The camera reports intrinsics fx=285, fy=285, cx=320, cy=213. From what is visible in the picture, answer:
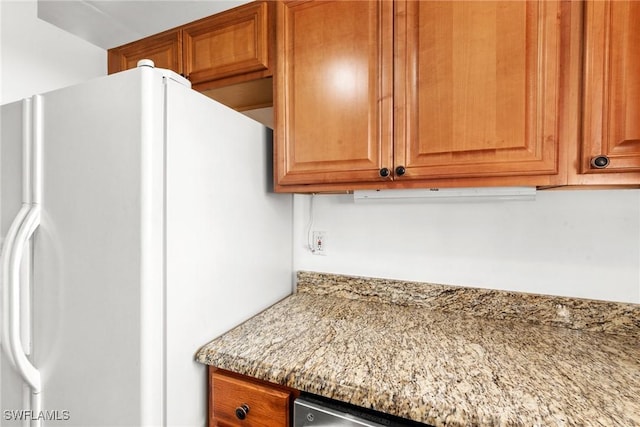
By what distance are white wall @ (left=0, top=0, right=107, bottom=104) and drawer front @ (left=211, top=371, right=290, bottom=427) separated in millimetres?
1616

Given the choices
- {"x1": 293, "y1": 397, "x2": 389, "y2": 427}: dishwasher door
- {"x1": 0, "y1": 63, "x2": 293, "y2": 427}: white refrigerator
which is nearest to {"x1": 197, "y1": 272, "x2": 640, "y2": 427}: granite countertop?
{"x1": 293, "y1": 397, "x2": 389, "y2": 427}: dishwasher door

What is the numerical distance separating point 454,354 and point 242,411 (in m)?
0.69

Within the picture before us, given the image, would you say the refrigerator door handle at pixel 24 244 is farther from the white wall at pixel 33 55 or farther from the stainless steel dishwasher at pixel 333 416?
the stainless steel dishwasher at pixel 333 416

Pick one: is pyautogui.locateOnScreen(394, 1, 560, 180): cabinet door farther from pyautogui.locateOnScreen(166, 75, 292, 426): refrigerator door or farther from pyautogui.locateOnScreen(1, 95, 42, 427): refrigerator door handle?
pyautogui.locateOnScreen(1, 95, 42, 427): refrigerator door handle

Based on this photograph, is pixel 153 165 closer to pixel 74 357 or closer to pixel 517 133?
pixel 74 357

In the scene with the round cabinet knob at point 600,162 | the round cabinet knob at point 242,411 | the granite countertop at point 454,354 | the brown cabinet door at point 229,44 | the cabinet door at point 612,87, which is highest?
the brown cabinet door at point 229,44

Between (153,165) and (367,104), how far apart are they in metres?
0.76

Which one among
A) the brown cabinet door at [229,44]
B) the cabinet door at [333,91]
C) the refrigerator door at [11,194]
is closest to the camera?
the refrigerator door at [11,194]

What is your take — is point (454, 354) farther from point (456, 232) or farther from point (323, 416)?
point (456, 232)

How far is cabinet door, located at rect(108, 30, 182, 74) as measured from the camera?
57.4 inches

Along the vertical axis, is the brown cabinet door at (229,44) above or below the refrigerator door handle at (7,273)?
above

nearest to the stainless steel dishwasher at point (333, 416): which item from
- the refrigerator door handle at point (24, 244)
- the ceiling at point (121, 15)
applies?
the refrigerator door handle at point (24, 244)

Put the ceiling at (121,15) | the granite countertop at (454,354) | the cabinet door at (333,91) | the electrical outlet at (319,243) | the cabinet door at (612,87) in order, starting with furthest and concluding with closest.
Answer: the electrical outlet at (319,243) → the ceiling at (121,15) → the cabinet door at (333,91) → the cabinet door at (612,87) → the granite countertop at (454,354)

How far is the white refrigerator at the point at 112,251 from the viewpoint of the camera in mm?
778
